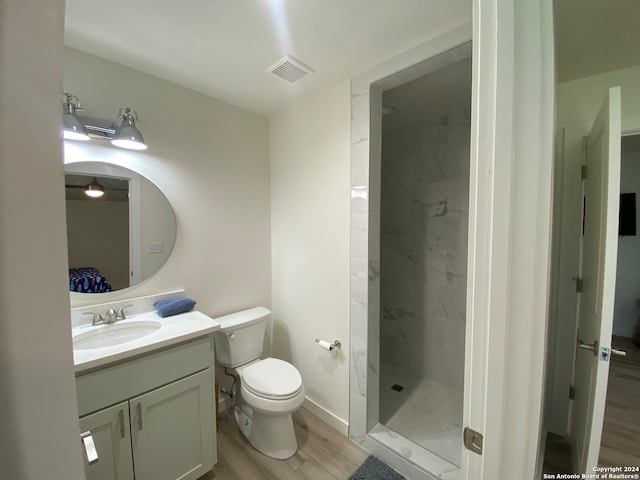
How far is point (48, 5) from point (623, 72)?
2418 millimetres

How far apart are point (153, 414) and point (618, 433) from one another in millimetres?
2858

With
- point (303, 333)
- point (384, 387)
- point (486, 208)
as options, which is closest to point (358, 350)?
point (303, 333)

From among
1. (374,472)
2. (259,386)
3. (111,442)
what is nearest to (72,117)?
(111,442)

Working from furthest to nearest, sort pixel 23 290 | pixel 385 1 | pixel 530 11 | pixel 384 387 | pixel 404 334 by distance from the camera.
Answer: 1. pixel 404 334
2. pixel 384 387
3. pixel 385 1
4. pixel 530 11
5. pixel 23 290

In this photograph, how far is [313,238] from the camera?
1893 millimetres

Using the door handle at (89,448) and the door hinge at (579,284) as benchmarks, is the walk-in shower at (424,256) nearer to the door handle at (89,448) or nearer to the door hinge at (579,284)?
the door hinge at (579,284)

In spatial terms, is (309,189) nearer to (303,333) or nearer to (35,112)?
(303,333)

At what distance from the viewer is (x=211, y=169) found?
1866 mm

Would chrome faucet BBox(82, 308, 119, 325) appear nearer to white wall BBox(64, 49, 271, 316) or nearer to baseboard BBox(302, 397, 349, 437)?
white wall BBox(64, 49, 271, 316)

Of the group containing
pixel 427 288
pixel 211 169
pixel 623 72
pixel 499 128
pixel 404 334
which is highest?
pixel 623 72

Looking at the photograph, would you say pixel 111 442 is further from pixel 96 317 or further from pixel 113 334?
pixel 96 317

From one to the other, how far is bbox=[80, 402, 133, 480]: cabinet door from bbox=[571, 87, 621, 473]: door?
1.96 metres

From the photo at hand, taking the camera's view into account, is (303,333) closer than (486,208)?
No

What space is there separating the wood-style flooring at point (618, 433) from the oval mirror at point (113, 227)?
272cm
